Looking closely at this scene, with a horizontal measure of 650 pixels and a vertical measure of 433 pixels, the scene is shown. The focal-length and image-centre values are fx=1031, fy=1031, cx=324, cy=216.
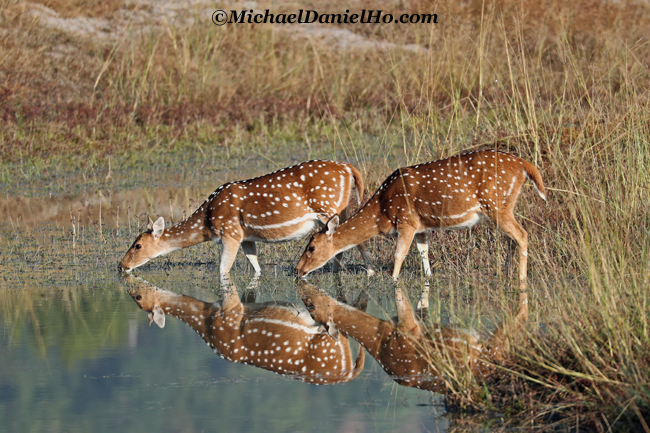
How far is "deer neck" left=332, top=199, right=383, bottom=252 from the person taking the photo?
32.8 feet

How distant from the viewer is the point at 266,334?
7836 millimetres

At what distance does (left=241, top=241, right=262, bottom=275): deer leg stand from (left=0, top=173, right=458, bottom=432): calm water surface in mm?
126

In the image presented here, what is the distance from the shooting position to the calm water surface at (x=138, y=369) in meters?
6.04

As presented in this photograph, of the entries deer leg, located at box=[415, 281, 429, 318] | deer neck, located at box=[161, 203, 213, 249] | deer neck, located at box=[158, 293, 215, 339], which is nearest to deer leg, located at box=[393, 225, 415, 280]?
deer leg, located at box=[415, 281, 429, 318]

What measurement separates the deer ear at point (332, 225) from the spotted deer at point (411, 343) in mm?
913

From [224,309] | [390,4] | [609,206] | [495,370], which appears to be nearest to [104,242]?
[224,309]

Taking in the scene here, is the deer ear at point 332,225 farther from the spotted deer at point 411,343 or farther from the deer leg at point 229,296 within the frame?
the deer leg at point 229,296

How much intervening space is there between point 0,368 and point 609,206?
5.18 meters

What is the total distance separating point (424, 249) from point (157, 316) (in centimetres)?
283

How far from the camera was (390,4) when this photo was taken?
27625 millimetres

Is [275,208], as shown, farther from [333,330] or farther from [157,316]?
[333,330]

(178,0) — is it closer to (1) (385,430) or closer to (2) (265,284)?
(2) (265,284)

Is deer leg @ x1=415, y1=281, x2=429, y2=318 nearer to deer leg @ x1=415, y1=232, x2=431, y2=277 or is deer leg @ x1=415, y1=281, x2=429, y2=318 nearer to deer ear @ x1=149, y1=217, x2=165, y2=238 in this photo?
deer leg @ x1=415, y1=232, x2=431, y2=277

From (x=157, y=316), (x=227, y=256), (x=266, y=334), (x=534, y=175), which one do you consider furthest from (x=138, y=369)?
(x=534, y=175)
